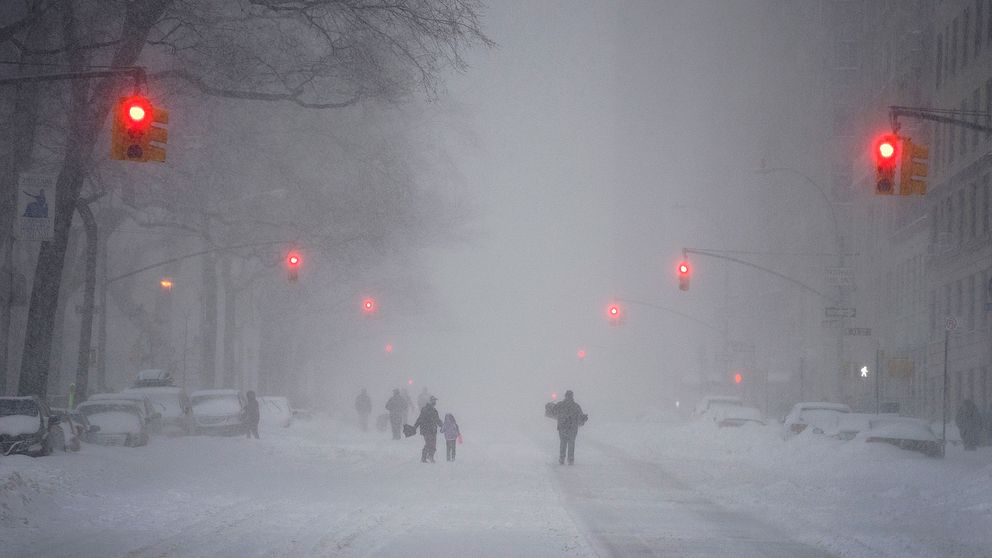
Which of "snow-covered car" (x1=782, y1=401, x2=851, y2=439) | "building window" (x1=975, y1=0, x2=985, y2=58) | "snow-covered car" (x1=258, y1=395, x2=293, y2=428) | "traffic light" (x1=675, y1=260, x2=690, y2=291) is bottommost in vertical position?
"snow-covered car" (x1=258, y1=395, x2=293, y2=428)

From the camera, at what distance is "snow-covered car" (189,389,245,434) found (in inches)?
1681

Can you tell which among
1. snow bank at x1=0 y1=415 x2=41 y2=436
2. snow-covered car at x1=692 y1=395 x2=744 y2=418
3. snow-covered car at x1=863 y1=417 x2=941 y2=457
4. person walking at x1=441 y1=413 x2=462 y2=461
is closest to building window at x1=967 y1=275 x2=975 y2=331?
snow-covered car at x1=692 y1=395 x2=744 y2=418

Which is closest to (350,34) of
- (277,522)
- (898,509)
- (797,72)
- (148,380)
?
(277,522)

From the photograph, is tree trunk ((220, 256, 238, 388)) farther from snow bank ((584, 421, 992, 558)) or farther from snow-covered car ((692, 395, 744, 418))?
snow bank ((584, 421, 992, 558))

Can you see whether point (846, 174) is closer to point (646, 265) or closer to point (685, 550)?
point (685, 550)

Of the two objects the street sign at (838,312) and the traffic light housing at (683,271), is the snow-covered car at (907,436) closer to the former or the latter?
the street sign at (838,312)

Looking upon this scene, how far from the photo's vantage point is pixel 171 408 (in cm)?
3962

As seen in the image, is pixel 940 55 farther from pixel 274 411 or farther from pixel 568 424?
pixel 568 424

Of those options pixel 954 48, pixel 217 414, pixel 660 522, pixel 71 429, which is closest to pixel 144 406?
pixel 217 414

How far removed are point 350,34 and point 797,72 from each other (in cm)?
9742

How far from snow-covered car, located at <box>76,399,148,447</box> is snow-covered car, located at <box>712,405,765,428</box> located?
23.9 metres

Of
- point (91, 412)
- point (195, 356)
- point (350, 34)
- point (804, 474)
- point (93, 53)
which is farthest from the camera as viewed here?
point (195, 356)

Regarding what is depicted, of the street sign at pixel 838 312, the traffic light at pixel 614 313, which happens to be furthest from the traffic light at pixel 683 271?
the traffic light at pixel 614 313

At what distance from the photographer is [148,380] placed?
4441 centimetres
